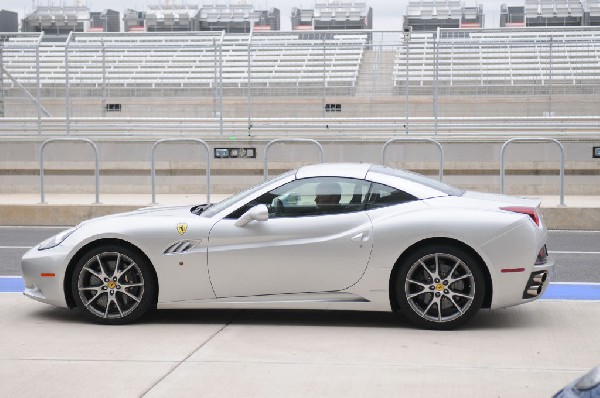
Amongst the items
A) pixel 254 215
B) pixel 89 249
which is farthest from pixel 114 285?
pixel 254 215

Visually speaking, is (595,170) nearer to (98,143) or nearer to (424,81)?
(424,81)

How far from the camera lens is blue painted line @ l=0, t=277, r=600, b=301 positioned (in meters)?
9.17

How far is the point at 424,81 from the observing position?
20516mm

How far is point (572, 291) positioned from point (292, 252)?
318 cm

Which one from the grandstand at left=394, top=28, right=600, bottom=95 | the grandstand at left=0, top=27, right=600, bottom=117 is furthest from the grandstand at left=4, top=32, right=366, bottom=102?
the grandstand at left=394, top=28, right=600, bottom=95

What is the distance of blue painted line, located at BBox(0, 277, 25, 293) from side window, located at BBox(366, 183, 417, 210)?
12.2 feet

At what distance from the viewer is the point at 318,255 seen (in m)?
7.59

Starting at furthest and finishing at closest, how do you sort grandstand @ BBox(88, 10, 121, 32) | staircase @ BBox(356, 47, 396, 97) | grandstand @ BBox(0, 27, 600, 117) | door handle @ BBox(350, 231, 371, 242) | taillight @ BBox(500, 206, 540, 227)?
grandstand @ BBox(88, 10, 121, 32), staircase @ BBox(356, 47, 396, 97), grandstand @ BBox(0, 27, 600, 117), taillight @ BBox(500, 206, 540, 227), door handle @ BBox(350, 231, 371, 242)

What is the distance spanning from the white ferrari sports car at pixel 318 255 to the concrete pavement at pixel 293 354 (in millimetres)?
216

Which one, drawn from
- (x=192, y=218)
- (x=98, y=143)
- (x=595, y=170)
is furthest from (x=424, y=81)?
(x=192, y=218)

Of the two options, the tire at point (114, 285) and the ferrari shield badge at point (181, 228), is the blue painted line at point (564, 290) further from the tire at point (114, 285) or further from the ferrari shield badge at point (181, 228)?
the ferrari shield badge at point (181, 228)

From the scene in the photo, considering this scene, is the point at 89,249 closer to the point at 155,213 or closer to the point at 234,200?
the point at 155,213

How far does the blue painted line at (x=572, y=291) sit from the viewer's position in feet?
30.0

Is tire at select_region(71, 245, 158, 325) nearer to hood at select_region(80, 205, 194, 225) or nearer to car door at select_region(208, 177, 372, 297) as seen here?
hood at select_region(80, 205, 194, 225)
